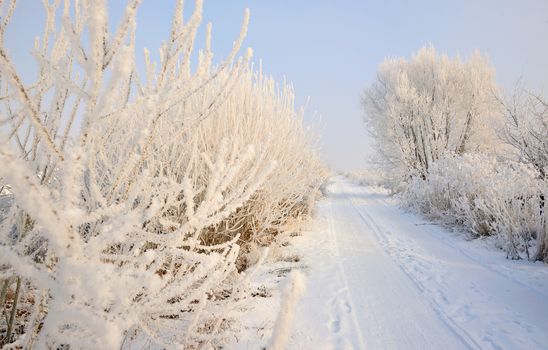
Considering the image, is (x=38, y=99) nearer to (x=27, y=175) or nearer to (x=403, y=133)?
(x=27, y=175)

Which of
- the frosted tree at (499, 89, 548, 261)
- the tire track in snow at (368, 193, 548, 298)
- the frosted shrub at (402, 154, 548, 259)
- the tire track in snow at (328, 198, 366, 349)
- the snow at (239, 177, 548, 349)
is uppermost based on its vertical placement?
the frosted tree at (499, 89, 548, 261)

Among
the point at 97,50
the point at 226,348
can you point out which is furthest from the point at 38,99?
the point at 226,348

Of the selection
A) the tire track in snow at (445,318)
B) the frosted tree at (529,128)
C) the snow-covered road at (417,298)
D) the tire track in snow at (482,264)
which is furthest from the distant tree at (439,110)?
the tire track in snow at (445,318)

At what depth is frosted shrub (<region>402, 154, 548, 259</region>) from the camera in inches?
186

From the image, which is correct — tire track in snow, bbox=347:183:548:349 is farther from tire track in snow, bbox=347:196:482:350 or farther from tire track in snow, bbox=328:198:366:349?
tire track in snow, bbox=328:198:366:349

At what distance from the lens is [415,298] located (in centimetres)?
313

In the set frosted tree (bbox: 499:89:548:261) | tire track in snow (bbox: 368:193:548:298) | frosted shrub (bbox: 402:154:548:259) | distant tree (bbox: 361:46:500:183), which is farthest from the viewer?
distant tree (bbox: 361:46:500:183)

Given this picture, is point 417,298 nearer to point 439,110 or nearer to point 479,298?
point 479,298

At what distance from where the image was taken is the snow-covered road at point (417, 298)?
2354mm

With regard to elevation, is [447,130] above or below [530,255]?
above

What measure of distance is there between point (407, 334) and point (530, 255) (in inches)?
131

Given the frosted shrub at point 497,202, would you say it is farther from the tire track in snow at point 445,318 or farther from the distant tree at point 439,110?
the distant tree at point 439,110

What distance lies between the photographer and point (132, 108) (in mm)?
789

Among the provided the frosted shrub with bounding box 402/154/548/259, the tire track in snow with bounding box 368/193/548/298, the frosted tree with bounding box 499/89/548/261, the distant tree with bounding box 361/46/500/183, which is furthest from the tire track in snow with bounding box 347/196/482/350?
the distant tree with bounding box 361/46/500/183
